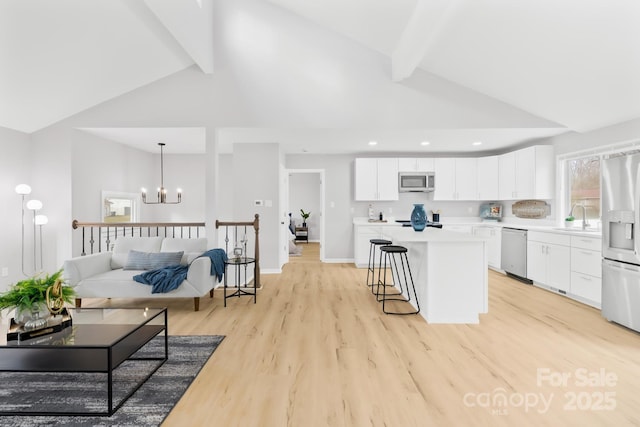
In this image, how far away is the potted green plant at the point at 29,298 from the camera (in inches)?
76.7

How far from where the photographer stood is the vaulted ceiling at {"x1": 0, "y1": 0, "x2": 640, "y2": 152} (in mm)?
2953

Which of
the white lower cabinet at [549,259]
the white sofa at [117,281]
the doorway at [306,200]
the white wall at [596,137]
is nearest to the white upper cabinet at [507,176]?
the white wall at [596,137]

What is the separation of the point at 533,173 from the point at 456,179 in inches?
57.5

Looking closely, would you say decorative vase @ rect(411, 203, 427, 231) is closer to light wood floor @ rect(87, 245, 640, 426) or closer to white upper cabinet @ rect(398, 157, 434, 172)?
light wood floor @ rect(87, 245, 640, 426)

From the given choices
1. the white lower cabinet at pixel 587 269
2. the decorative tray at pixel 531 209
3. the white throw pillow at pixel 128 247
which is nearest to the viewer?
the white lower cabinet at pixel 587 269

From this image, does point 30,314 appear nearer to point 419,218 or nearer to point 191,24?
point 191,24

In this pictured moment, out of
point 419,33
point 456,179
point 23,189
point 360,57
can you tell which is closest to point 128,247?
point 23,189

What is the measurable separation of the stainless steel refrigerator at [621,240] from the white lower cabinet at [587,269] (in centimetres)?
44

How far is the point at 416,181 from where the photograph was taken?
6.40 meters

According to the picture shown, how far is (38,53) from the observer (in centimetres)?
336

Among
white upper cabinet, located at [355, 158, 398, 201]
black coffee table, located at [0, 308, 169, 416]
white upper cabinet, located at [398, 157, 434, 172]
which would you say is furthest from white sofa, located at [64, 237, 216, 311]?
white upper cabinet, located at [398, 157, 434, 172]

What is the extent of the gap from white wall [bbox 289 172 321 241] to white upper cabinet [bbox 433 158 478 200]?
4.90 metres

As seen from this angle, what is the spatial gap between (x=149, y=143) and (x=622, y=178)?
6708mm

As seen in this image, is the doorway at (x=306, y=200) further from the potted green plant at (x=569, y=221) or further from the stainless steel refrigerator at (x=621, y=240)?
the stainless steel refrigerator at (x=621, y=240)
